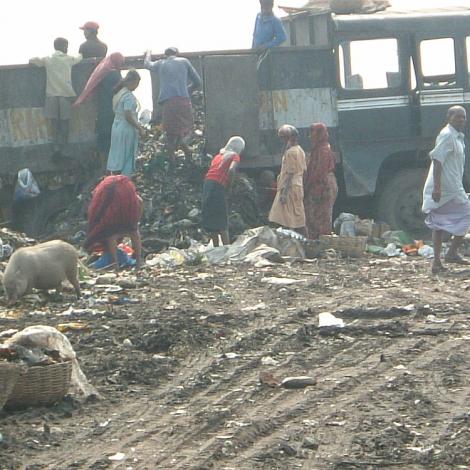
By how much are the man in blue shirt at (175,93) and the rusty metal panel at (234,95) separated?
0.26 m

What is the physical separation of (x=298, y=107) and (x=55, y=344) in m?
9.65

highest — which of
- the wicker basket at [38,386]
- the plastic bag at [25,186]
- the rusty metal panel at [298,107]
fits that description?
the rusty metal panel at [298,107]

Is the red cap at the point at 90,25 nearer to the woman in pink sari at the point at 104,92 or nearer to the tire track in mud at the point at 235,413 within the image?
the woman in pink sari at the point at 104,92

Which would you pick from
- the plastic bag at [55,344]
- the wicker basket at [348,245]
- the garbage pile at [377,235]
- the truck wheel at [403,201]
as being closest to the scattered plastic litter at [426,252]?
the garbage pile at [377,235]

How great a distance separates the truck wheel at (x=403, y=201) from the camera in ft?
57.4

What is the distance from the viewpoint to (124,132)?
1667cm

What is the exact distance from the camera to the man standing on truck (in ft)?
43.7

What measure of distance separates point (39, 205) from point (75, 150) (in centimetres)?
81

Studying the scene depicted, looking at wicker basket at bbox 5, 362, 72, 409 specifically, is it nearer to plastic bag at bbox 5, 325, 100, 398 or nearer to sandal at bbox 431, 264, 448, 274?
plastic bag at bbox 5, 325, 100, 398

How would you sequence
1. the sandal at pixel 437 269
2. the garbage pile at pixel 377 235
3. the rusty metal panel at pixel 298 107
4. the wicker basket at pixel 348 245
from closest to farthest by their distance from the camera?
the sandal at pixel 437 269
the wicker basket at pixel 348 245
the garbage pile at pixel 377 235
the rusty metal panel at pixel 298 107

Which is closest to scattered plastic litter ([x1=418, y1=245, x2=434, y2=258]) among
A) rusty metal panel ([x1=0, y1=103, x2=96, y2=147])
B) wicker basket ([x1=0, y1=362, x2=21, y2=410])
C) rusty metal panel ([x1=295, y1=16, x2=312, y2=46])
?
rusty metal panel ([x1=295, y1=16, x2=312, y2=46])

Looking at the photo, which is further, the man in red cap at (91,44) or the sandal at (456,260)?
the man in red cap at (91,44)

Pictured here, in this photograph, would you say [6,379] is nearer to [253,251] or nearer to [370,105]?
[253,251]

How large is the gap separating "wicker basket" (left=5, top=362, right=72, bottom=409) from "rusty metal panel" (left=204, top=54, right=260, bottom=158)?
32.0ft
